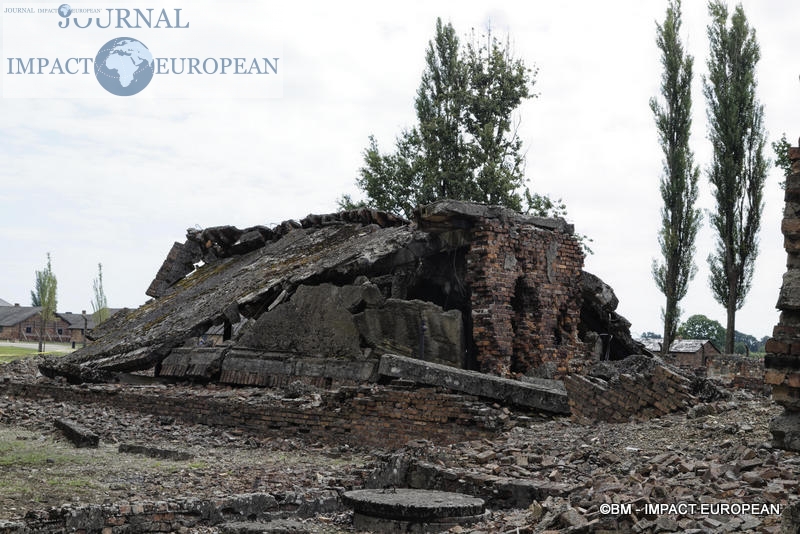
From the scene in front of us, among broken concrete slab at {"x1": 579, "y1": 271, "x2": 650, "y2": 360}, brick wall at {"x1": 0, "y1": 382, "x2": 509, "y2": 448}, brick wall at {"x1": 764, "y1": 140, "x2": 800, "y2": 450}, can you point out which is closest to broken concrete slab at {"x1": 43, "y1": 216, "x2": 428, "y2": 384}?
brick wall at {"x1": 0, "y1": 382, "x2": 509, "y2": 448}

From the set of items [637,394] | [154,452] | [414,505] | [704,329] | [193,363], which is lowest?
[154,452]

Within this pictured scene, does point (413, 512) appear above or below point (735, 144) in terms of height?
below

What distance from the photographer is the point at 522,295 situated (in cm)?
1434

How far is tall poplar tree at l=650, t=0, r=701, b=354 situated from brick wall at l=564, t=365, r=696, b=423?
16044 mm

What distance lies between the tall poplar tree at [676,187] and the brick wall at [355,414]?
57.6 feet

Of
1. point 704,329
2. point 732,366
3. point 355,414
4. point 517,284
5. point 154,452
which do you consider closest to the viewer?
point 154,452

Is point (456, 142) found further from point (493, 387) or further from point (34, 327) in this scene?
point (34, 327)

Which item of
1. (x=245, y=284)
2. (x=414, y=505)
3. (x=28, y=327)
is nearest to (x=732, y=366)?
(x=245, y=284)

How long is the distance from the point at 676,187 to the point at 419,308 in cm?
1586

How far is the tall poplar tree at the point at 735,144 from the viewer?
25438 millimetres

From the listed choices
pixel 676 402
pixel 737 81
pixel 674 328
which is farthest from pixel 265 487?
pixel 737 81

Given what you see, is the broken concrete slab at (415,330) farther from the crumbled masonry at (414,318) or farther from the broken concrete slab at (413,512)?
the broken concrete slab at (413,512)

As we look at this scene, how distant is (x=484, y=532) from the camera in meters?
5.75

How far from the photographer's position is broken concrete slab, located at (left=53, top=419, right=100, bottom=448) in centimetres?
1084
